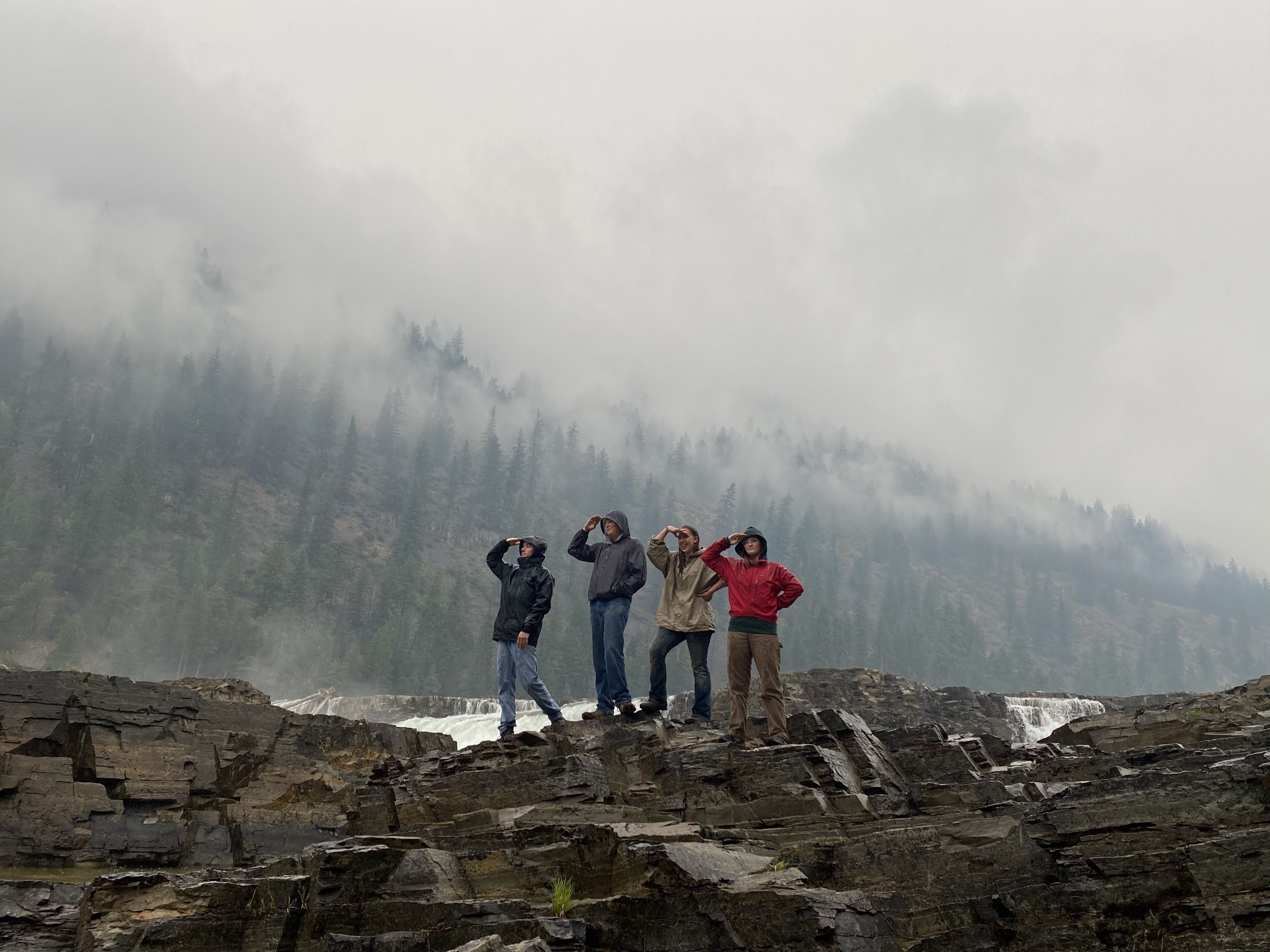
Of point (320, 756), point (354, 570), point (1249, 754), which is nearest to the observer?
point (1249, 754)

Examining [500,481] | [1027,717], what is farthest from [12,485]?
[1027,717]

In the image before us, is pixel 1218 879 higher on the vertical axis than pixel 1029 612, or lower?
lower

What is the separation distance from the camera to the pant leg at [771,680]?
1287 cm

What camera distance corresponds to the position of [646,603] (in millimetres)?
156750

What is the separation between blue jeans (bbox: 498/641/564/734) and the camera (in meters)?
15.7

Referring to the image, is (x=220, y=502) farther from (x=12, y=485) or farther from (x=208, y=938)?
(x=208, y=938)

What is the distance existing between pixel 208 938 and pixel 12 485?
110686 millimetres

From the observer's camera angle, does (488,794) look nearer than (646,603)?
Yes

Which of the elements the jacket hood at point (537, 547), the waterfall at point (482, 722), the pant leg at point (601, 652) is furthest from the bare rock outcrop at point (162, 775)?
the waterfall at point (482, 722)

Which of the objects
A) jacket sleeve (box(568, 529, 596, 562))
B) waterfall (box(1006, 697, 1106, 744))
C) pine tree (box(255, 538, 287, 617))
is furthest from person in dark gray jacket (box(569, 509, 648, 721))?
pine tree (box(255, 538, 287, 617))

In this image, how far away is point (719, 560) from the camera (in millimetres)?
13953

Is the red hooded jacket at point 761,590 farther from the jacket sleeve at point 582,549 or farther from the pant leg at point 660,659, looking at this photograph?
the jacket sleeve at point 582,549

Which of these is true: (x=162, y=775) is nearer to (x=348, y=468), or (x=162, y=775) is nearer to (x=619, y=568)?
(x=619, y=568)

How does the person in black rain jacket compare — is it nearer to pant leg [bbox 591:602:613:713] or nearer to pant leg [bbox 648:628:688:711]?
pant leg [bbox 591:602:613:713]
